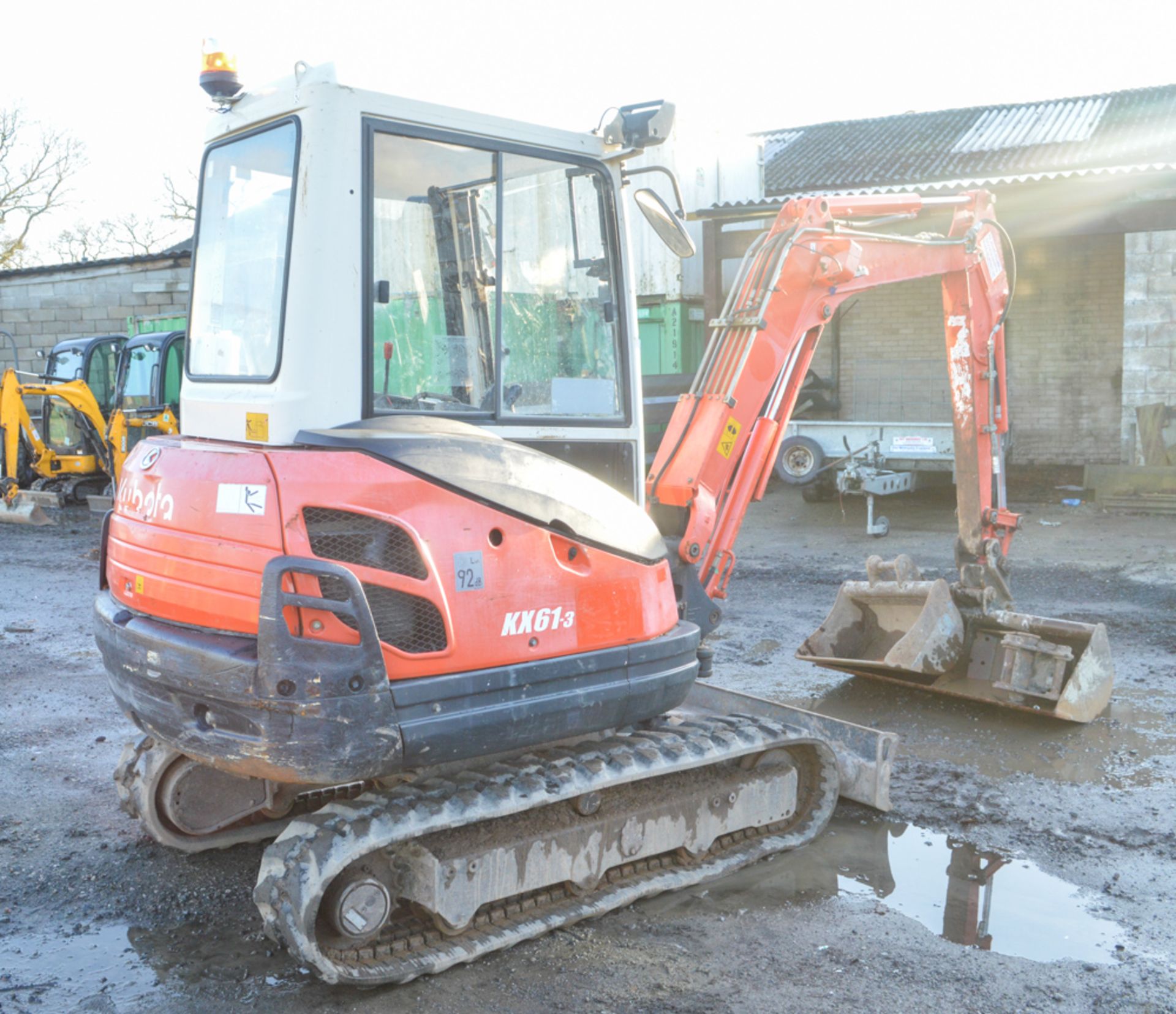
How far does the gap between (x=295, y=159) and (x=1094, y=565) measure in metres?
8.19

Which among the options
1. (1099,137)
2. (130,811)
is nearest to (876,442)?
(1099,137)

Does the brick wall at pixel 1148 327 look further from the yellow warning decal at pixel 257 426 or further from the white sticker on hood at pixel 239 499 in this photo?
the white sticker on hood at pixel 239 499

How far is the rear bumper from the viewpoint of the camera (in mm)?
3055

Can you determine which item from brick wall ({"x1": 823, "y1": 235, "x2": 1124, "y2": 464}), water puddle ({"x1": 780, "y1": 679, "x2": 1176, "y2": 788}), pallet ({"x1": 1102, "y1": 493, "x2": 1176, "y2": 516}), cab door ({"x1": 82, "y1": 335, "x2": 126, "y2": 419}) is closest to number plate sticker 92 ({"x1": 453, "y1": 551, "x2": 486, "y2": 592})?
water puddle ({"x1": 780, "y1": 679, "x2": 1176, "y2": 788})

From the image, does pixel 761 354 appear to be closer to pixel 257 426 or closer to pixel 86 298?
pixel 257 426

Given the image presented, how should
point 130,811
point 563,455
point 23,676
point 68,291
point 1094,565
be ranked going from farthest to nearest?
point 68,291
point 1094,565
point 23,676
point 130,811
point 563,455

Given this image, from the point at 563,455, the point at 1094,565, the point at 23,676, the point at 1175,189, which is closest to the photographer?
the point at 563,455

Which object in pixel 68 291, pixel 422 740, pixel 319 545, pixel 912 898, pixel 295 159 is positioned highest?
pixel 68 291

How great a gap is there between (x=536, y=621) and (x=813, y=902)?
1.42 metres

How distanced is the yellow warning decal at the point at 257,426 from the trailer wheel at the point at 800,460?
32.1 ft

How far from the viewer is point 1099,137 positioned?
51.0ft

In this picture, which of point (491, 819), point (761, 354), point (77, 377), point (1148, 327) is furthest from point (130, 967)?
point (77, 377)

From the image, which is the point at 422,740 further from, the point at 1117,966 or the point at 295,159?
the point at 1117,966

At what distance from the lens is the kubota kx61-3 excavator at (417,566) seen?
315cm
